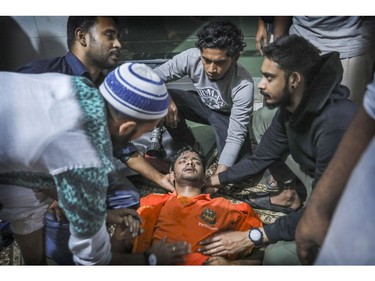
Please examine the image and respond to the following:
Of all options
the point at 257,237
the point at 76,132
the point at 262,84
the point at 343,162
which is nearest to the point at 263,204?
the point at 257,237

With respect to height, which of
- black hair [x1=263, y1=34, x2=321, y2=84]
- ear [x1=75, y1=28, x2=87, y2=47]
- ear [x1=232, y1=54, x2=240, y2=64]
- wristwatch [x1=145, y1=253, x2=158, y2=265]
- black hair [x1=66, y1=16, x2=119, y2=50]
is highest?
black hair [x1=66, y1=16, x2=119, y2=50]

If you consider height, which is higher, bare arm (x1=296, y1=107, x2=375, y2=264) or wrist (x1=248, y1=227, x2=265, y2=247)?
bare arm (x1=296, y1=107, x2=375, y2=264)

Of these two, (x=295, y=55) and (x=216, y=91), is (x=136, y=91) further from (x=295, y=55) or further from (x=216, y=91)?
(x=295, y=55)

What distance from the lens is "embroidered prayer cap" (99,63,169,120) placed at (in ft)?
4.04

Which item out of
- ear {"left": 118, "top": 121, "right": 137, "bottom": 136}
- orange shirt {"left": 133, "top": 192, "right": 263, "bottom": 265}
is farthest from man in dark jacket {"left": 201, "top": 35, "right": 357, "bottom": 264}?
ear {"left": 118, "top": 121, "right": 137, "bottom": 136}

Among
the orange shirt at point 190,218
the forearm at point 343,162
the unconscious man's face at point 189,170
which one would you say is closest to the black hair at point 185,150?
the unconscious man's face at point 189,170

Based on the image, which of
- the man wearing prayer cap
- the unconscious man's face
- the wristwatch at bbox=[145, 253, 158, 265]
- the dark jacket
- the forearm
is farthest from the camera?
the unconscious man's face

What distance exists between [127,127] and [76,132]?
153 millimetres

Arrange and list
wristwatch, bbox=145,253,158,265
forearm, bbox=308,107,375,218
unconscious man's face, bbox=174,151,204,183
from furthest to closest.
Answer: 1. unconscious man's face, bbox=174,151,204,183
2. wristwatch, bbox=145,253,158,265
3. forearm, bbox=308,107,375,218

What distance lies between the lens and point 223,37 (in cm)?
136

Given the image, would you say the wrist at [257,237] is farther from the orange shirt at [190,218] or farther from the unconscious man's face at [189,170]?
the unconscious man's face at [189,170]

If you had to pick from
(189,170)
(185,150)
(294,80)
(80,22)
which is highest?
(80,22)

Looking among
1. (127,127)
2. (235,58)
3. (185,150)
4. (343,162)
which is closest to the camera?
(343,162)

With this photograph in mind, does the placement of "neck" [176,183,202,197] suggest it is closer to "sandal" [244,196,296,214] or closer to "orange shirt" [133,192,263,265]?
"orange shirt" [133,192,263,265]
